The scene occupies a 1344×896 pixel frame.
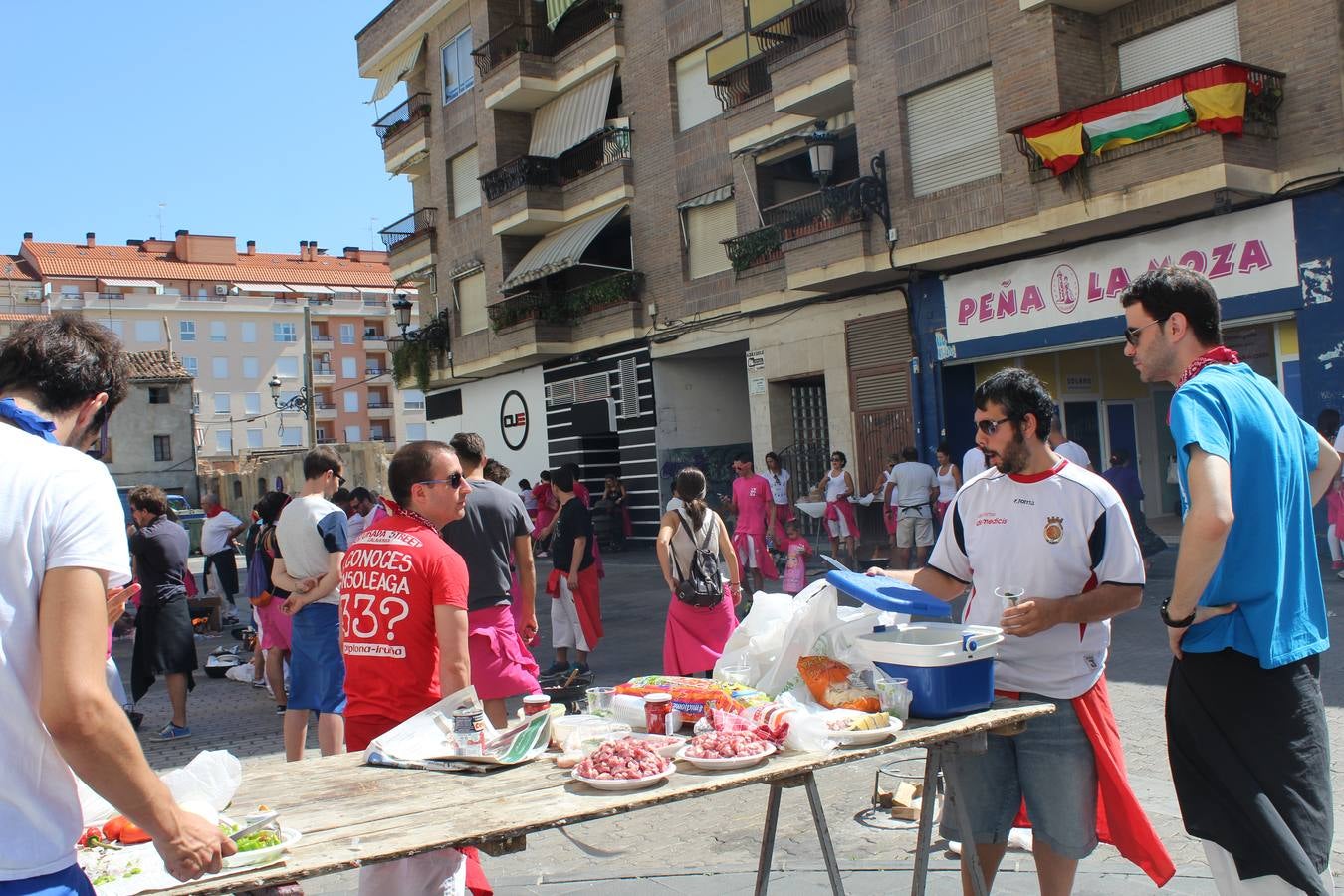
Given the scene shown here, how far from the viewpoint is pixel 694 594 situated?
7531 mm

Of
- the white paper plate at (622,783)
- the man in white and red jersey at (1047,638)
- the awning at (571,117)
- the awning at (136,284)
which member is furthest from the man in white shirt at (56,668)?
the awning at (136,284)

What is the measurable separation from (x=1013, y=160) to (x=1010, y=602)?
13.3 meters

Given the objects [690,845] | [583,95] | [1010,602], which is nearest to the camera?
[1010,602]

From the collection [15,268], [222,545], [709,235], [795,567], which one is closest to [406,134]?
[709,235]

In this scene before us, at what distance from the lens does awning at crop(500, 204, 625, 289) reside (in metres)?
24.3

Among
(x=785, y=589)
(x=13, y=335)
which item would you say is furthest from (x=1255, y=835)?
(x=785, y=589)

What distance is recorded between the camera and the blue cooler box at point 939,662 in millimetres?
3602

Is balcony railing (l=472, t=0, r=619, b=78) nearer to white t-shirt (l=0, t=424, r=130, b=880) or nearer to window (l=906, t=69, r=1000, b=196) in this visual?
window (l=906, t=69, r=1000, b=196)

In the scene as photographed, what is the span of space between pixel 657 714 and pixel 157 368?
5920 cm

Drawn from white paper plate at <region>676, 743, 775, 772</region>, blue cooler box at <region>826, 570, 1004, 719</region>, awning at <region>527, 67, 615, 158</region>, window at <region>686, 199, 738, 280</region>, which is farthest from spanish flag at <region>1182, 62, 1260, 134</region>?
awning at <region>527, 67, 615, 158</region>

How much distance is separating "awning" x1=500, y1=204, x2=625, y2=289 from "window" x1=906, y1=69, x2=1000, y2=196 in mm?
8510

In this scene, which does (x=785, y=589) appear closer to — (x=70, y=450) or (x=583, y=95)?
(x=70, y=450)

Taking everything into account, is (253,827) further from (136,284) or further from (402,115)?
(136,284)

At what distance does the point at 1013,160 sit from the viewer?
1566cm
